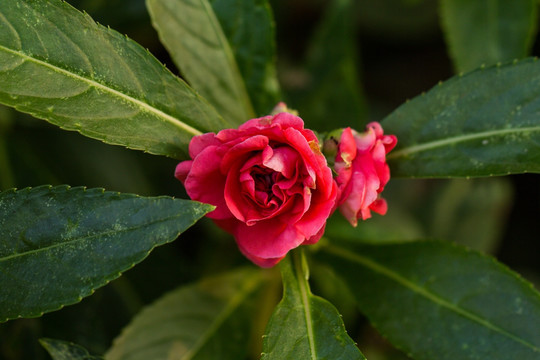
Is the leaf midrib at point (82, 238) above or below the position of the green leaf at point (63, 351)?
above

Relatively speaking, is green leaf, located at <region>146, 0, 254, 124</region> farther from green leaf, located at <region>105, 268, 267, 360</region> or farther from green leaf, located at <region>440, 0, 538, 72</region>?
green leaf, located at <region>440, 0, 538, 72</region>

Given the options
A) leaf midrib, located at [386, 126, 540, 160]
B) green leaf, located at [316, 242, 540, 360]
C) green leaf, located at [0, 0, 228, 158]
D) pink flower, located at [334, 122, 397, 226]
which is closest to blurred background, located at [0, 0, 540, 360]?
green leaf, located at [316, 242, 540, 360]

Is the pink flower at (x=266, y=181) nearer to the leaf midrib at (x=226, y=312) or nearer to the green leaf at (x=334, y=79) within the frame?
the leaf midrib at (x=226, y=312)

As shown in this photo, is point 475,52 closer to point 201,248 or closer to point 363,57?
point 363,57

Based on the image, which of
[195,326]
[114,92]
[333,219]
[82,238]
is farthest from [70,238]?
[333,219]

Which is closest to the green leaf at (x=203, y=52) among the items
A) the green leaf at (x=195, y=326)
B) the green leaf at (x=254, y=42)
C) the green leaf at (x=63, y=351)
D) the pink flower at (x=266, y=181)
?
the green leaf at (x=254, y=42)

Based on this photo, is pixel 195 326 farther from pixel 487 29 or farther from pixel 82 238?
pixel 487 29
